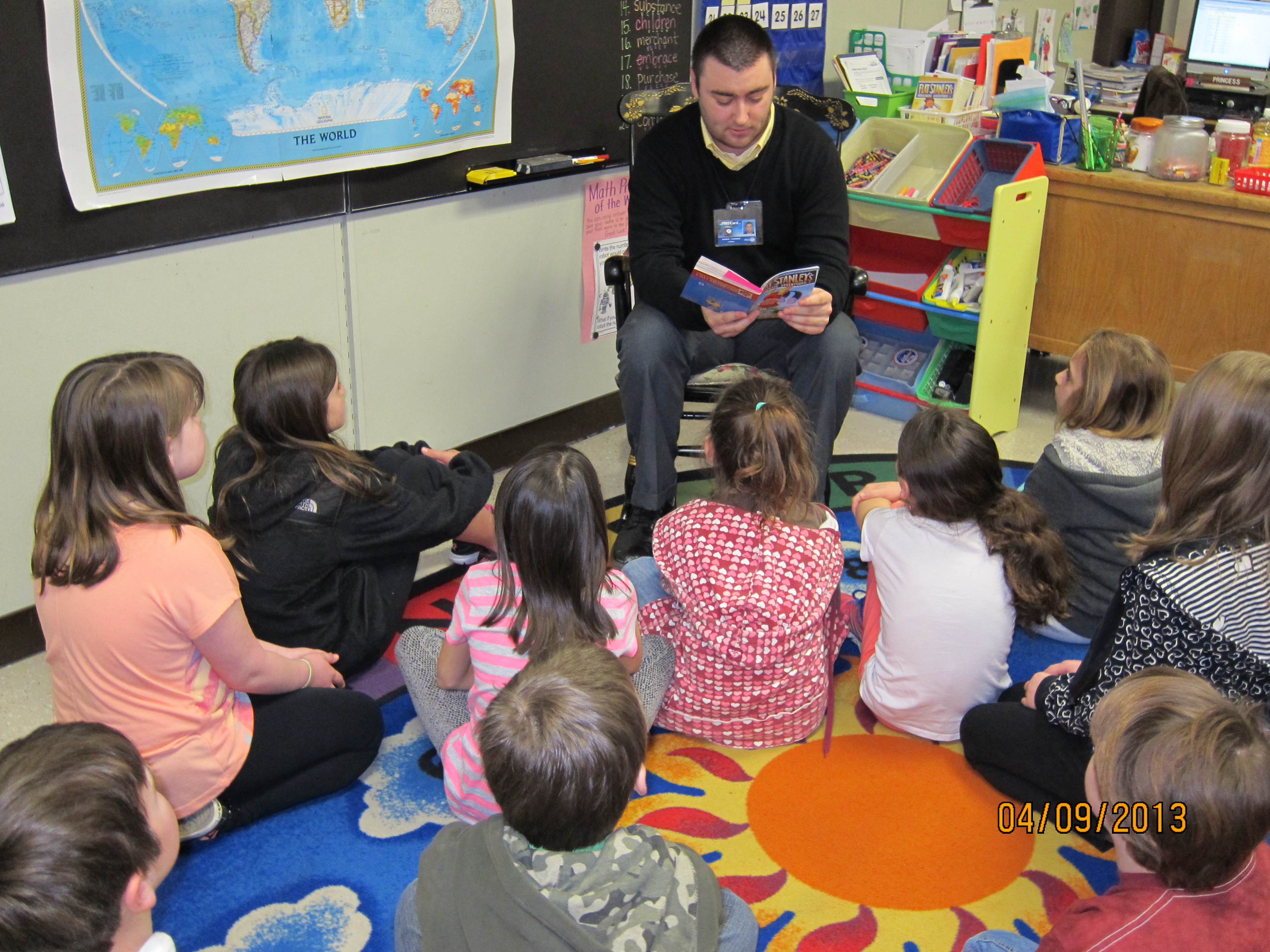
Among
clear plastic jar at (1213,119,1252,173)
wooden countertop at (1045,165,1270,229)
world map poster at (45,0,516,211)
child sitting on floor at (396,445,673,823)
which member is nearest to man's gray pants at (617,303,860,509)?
world map poster at (45,0,516,211)

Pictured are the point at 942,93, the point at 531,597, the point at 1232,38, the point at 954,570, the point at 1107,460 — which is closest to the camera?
the point at 531,597

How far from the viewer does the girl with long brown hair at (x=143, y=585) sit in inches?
65.6

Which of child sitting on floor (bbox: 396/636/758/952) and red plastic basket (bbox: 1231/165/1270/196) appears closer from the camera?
child sitting on floor (bbox: 396/636/758/952)

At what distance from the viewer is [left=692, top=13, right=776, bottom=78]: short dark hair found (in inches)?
107

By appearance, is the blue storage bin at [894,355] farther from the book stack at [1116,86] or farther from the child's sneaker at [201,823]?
the child's sneaker at [201,823]

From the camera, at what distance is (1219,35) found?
5.01 m

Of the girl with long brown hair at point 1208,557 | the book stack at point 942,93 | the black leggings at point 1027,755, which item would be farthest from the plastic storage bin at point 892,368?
the girl with long brown hair at point 1208,557

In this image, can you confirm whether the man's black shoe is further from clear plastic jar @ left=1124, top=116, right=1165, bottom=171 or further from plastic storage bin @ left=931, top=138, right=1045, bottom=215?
clear plastic jar @ left=1124, top=116, right=1165, bottom=171

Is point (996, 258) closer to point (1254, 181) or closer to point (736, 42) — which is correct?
point (1254, 181)

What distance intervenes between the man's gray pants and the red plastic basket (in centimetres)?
133

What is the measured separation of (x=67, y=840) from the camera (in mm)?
1109

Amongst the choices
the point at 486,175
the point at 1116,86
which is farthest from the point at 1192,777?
the point at 1116,86

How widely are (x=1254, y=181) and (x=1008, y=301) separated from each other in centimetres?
74

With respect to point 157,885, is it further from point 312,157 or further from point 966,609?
point 312,157
